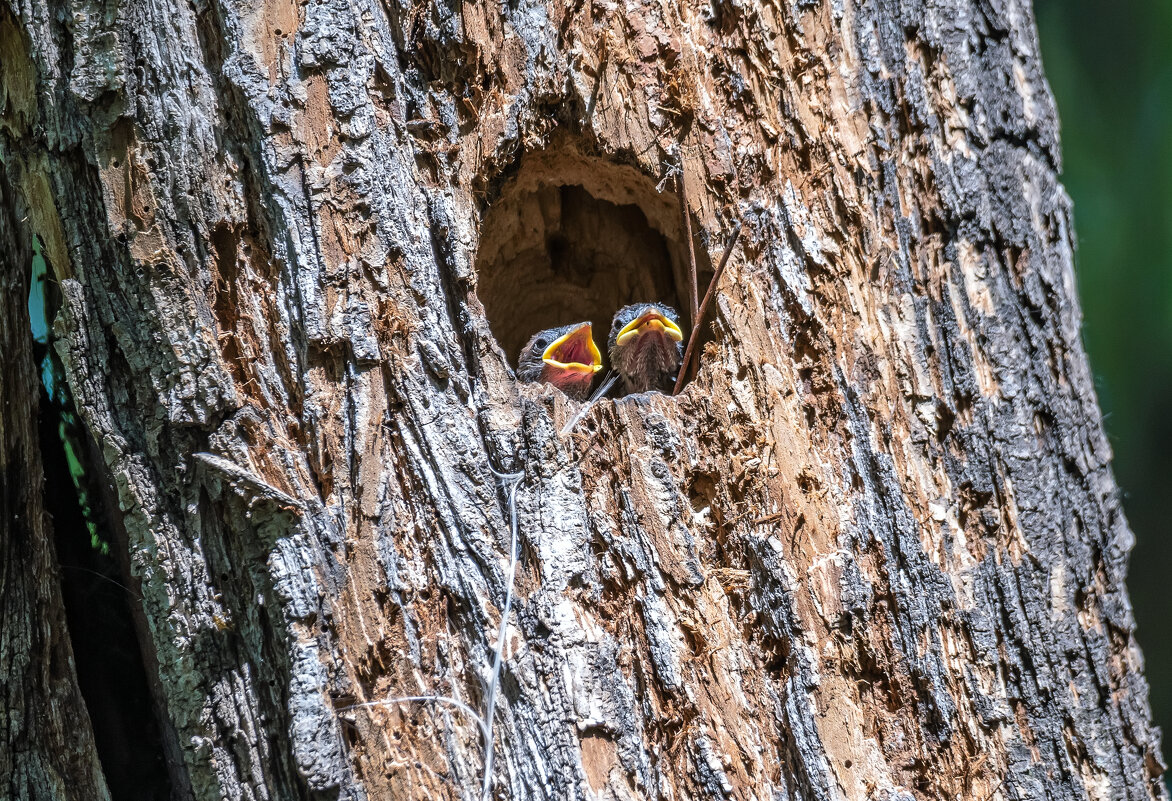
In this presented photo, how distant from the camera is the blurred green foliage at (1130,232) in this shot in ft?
14.6

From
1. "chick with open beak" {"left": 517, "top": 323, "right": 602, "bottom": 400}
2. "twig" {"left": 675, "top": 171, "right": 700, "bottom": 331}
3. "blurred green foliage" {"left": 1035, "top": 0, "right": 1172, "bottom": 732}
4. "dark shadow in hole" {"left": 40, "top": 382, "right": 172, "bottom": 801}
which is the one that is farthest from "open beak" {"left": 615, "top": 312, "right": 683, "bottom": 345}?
"blurred green foliage" {"left": 1035, "top": 0, "right": 1172, "bottom": 732}

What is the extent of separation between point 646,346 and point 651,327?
0.74 feet

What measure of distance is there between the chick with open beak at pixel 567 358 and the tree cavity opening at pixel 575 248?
317 millimetres

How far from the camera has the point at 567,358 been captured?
141 inches

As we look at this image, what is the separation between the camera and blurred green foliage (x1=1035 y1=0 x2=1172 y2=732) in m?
4.45

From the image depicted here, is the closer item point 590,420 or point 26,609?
point 590,420

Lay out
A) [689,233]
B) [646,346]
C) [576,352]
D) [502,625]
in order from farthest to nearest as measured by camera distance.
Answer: [576,352] → [646,346] → [689,233] → [502,625]

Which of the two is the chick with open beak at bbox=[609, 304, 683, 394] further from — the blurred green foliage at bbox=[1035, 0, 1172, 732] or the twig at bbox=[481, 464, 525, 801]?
the blurred green foliage at bbox=[1035, 0, 1172, 732]

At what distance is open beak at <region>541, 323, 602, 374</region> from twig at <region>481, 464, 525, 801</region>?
1.47 m

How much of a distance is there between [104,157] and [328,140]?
0.55 m

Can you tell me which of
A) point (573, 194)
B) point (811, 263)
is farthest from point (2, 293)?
point (811, 263)

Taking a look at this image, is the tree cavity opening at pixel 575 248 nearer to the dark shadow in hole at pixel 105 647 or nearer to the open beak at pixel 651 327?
the open beak at pixel 651 327

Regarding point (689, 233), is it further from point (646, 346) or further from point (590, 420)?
point (646, 346)

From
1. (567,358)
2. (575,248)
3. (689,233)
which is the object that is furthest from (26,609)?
(575,248)
